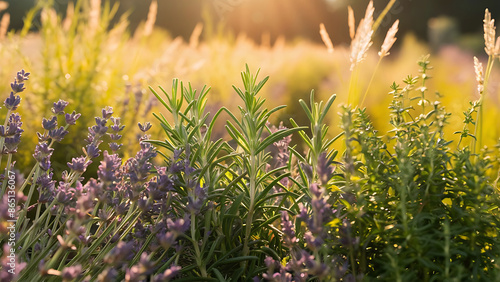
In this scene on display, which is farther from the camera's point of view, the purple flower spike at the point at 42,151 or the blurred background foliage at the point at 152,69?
the blurred background foliage at the point at 152,69

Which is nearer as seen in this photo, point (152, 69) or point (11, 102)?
point (11, 102)

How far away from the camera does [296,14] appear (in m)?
27.1

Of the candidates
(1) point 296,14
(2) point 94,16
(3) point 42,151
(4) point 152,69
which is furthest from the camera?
(1) point 296,14

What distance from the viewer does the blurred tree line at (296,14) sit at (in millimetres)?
24203

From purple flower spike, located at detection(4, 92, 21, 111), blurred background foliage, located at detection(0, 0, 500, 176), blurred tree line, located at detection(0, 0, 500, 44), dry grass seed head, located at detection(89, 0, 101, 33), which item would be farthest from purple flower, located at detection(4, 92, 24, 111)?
blurred tree line, located at detection(0, 0, 500, 44)

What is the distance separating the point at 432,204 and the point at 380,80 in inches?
303

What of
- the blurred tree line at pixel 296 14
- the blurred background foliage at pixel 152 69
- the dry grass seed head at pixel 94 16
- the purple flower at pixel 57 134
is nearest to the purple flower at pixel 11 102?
the purple flower at pixel 57 134

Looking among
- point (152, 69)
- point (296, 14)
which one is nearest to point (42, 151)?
point (152, 69)

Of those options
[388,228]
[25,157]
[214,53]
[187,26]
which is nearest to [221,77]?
[214,53]

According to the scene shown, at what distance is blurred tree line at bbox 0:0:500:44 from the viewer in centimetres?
2420

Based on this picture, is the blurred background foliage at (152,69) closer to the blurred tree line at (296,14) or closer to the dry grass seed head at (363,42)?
the dry grass seed head at (363,42)

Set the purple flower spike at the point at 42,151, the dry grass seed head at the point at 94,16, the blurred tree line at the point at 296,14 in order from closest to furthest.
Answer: the purple flower spike at the point at 42,151 < the dry grass seed head at the point at 94,16 < the blurred tree line at the point at 296,14

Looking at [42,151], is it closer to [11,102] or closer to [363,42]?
[11,102]

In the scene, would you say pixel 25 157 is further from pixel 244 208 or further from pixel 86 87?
pixel 244 208
